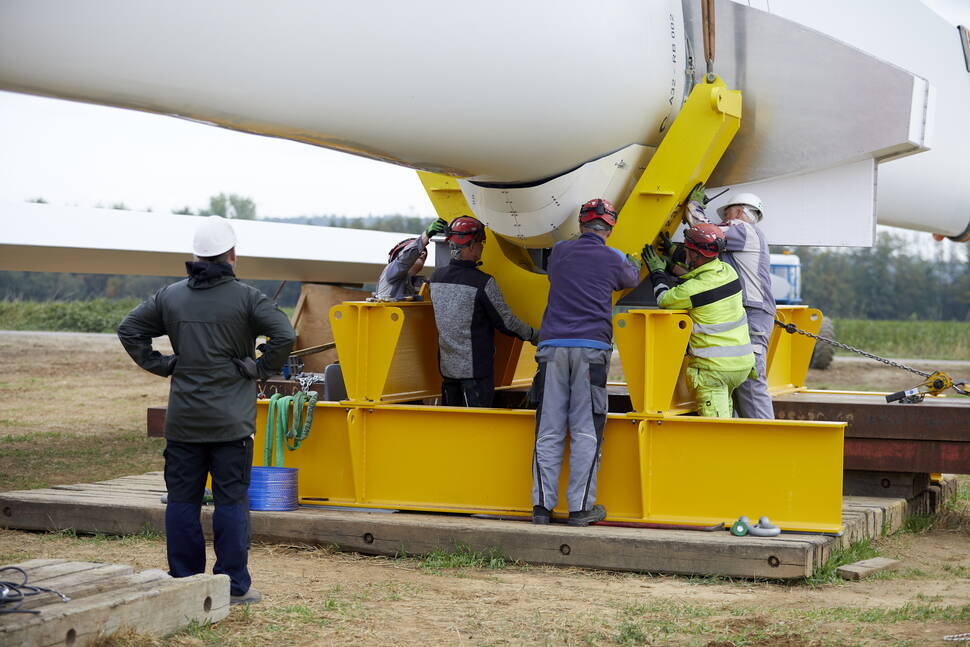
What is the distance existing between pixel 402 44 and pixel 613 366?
18873 millimetres

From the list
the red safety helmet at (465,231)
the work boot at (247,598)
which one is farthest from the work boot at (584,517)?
the work boot at (247,598)

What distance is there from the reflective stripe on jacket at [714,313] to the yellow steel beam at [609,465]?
533mm

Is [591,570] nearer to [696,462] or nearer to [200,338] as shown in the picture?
[696,462]

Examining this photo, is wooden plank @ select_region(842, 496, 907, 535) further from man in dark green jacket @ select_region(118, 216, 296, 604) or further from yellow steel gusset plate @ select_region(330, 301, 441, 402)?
man in dark green jacket @ select_region(118, 216, 296, 604)

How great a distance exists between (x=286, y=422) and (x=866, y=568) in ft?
10.9

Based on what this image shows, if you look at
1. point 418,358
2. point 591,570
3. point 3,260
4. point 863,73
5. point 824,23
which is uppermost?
point 824,23

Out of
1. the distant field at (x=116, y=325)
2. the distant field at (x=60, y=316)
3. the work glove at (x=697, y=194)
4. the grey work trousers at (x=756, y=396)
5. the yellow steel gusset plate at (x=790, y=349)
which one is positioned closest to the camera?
the work glove at (x=697, y=194)

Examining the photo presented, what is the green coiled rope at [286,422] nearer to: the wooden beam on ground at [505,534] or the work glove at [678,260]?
the wooden beam on ground at [505,534]

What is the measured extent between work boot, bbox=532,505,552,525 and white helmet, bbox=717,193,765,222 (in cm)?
224

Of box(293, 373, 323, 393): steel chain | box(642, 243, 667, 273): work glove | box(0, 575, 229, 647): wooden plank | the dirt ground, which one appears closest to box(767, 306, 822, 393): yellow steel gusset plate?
the dirt ground

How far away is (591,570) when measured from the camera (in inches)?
235

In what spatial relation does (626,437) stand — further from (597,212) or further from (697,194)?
(697,194)

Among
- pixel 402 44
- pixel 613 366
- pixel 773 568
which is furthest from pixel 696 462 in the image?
pixel 613 366

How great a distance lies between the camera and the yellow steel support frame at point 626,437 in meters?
6.10
